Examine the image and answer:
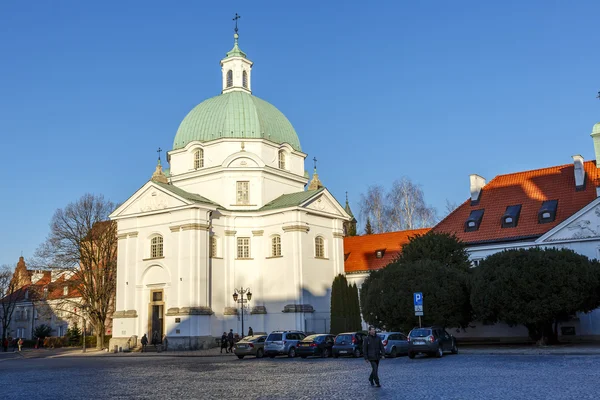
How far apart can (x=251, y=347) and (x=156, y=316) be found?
47.1ft

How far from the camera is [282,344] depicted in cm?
3397

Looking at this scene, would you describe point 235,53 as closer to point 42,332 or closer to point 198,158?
point 198,158

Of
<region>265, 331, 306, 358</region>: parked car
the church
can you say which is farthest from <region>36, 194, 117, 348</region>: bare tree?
<region>265, 331, 306, 358</region>: parked car

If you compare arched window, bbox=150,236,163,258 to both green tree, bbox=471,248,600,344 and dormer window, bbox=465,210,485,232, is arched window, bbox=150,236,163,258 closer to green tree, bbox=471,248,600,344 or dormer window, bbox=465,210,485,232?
dormer window, bbox=465,210,485,232

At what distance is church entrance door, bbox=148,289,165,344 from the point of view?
46.0 meters

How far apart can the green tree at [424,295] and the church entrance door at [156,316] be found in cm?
1688

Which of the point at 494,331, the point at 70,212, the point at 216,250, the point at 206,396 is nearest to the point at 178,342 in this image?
the point at 216,250

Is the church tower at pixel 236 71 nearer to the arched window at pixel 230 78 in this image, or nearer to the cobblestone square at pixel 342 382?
the arched window at pixel 230 78

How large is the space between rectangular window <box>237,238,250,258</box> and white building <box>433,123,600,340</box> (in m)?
14.5

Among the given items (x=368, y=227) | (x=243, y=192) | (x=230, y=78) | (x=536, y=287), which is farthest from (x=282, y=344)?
(x=368, y=227)

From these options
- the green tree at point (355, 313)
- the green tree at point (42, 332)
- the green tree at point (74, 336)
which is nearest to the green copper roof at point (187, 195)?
the green tree at point (355, 313)

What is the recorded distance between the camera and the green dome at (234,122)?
50500mm

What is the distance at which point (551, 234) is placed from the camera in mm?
39500

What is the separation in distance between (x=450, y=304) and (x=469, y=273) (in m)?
3.32
